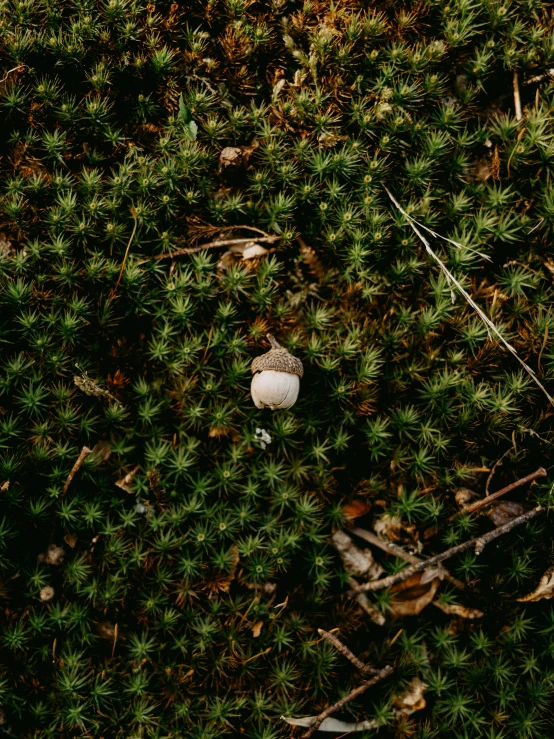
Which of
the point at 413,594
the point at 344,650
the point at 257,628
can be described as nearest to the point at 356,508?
the point at 413,594

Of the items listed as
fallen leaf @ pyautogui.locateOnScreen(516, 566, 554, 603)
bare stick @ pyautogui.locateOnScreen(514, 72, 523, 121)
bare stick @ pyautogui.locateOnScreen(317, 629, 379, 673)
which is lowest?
bare stick @ pyautogui.locateOnScreen(317, 629, 379, 673)

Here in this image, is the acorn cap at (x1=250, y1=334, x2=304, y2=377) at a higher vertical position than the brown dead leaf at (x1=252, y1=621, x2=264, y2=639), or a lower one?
higher

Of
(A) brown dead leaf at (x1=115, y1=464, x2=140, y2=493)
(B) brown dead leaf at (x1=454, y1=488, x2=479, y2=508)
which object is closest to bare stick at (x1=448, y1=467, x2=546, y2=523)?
(B) brown dead leaf at (x1=454, y1=488, x2=479, y2=508)

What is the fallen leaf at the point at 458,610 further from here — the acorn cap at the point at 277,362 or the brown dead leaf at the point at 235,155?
the brown dead leaf at the point at 235,155

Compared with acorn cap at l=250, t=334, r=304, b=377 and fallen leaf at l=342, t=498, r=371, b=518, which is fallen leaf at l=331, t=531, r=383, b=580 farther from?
acorn cap at l=250, t=334, r=304, b=377

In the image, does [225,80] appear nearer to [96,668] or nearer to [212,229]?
[212,229]

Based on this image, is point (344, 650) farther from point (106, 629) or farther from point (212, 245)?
point (212, 245)

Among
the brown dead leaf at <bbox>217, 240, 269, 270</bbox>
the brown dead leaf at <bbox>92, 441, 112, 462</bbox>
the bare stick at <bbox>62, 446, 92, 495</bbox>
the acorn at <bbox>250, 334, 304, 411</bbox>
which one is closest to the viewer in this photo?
the acorn at <bbox>250, 334, 304, 411</bbox>
